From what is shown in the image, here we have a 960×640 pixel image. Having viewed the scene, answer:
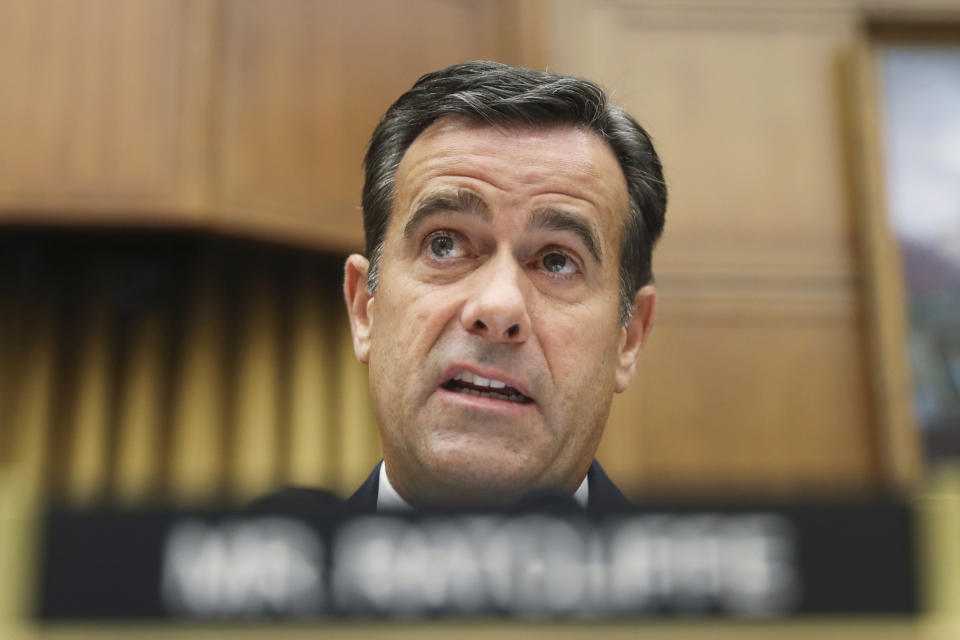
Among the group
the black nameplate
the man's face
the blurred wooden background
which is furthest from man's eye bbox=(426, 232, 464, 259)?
the blurred wooden background

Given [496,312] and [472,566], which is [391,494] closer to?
[496,312]

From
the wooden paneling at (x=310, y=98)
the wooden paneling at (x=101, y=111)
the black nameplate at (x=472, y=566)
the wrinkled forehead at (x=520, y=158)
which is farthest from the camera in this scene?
the wooden paneling at (x=310, y=98)

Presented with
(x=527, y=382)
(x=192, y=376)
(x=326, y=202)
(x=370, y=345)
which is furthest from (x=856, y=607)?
(x=192, y=376)

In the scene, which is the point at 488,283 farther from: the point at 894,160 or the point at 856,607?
the point at 894,160

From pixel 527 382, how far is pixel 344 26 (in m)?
2.01

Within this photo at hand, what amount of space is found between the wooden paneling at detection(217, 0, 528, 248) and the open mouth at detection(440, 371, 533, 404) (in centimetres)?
164

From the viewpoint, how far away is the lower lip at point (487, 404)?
2.74 feet

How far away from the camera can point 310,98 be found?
2539 millimetres

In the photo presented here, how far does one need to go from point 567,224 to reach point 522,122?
133mm

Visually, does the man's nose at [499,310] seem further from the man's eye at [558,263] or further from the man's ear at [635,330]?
the man's ear at [635,330]

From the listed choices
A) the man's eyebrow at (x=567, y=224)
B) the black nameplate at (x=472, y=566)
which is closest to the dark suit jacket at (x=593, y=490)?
the man's eyebrow at (x=567, y=224)

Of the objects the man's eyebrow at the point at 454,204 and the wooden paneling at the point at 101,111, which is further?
the wooden paneling at the point at 101,111

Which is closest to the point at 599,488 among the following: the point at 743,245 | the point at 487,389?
the point at 487,389

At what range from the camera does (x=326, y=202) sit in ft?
8.29
